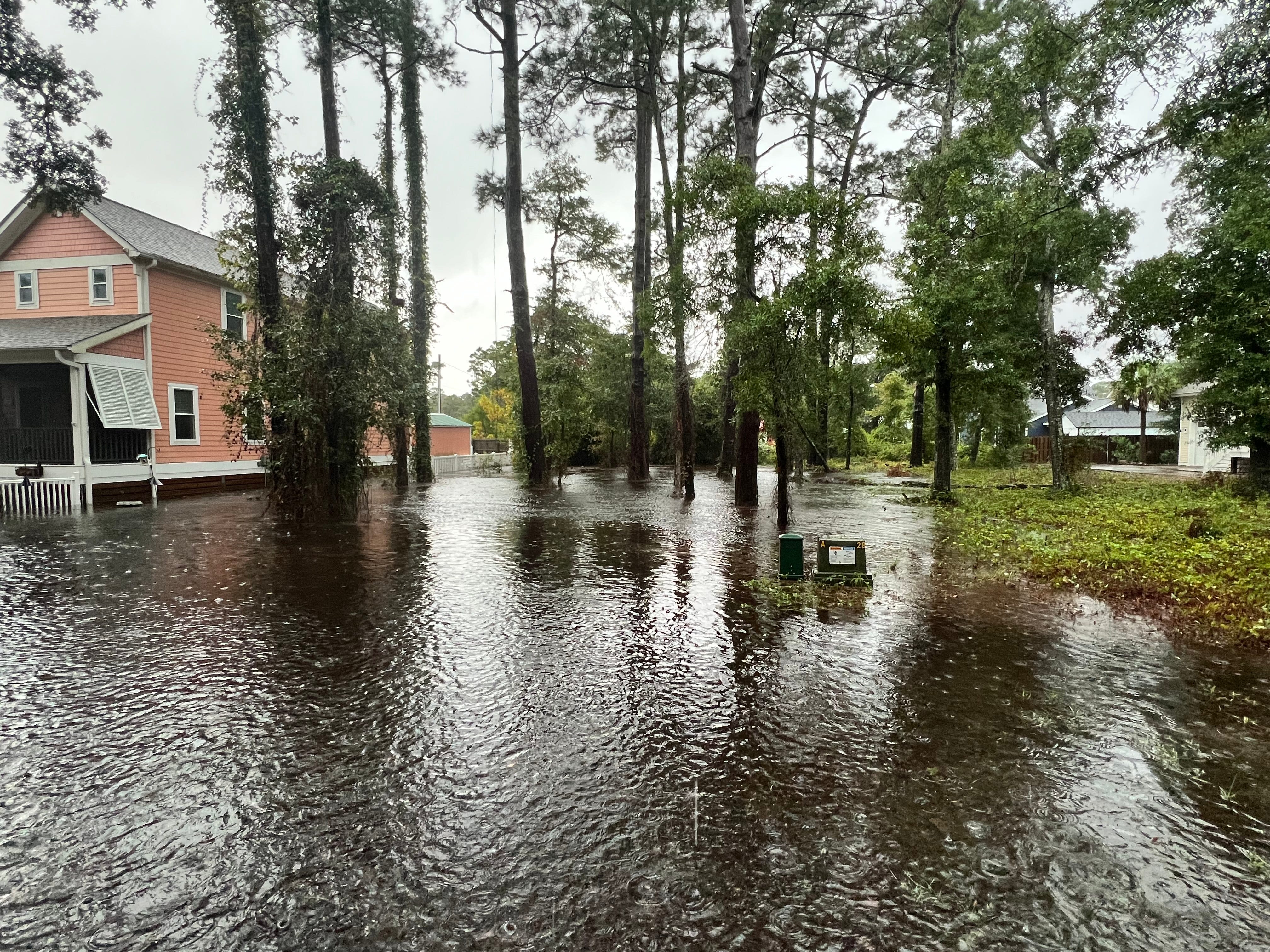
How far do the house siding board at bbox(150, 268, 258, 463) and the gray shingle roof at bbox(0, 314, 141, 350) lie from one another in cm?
96

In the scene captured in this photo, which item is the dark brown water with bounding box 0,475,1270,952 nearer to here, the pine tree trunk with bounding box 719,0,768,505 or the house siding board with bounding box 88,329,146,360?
the pine tree trunk with bounding box 719,0,768,505

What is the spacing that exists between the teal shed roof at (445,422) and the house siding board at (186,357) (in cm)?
2291

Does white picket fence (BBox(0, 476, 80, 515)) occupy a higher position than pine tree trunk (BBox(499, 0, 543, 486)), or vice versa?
pine tree trunk (BBox(499, 0, 543, 486))

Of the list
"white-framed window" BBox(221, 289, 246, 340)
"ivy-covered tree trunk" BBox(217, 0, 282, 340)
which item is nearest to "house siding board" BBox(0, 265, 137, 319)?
"white-framed window" BBox(221, 289, 246, 340)

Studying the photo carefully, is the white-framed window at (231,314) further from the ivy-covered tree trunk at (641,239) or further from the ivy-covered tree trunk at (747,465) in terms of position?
the ivy-covered tree trunk at (747,465)

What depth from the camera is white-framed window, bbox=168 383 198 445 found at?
59.8 feet

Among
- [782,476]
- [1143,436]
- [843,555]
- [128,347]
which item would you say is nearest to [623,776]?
[843,555]

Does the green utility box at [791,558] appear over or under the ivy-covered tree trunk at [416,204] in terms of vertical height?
under

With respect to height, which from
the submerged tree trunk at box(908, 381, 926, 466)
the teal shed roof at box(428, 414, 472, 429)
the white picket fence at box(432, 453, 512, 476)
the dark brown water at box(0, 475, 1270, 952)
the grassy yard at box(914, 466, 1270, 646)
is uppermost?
the teal shed roof at box(428, 414, 472, 429)

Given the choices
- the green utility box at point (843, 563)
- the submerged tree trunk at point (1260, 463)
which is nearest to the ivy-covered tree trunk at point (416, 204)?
the green utility box at point (843, 563)

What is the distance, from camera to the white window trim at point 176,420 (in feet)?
59.5

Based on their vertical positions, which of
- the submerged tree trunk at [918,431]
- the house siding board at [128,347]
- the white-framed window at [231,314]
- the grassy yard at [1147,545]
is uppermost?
the white-framed window at [231,314]

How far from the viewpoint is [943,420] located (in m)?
14.9

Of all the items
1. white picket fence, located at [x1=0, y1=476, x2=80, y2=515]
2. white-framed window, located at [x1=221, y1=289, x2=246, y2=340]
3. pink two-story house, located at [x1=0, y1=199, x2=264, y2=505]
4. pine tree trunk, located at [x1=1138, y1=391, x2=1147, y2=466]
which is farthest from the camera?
pine tree trunk, located at [x1=1138, y1=391, x2=1147, y2=466]
